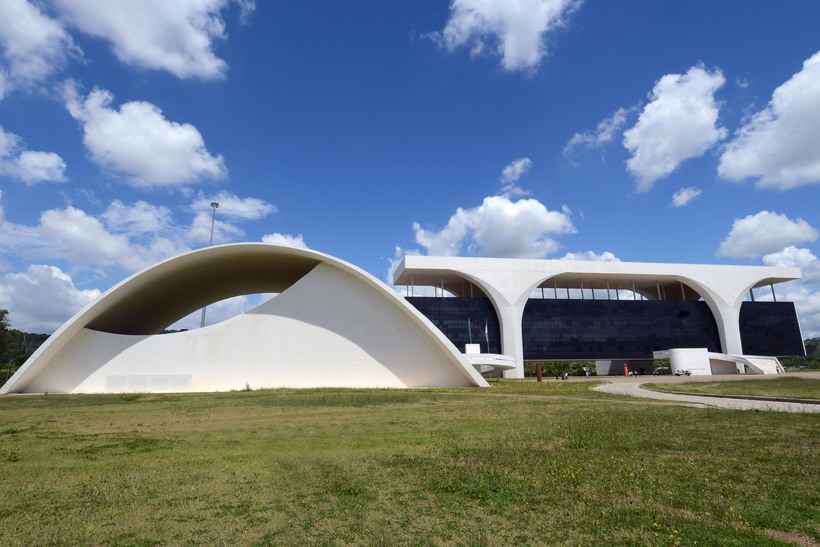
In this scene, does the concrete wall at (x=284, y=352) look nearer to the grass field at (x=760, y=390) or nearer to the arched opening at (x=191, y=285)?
the arched opening at (x=191, y=285)

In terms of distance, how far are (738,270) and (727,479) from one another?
58319 mm

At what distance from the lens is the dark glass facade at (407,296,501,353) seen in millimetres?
47344

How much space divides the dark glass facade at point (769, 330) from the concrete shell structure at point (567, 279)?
1.65 m

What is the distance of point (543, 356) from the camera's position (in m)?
48.4

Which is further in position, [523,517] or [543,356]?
[543,356]

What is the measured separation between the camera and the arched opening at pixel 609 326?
49.0 metres

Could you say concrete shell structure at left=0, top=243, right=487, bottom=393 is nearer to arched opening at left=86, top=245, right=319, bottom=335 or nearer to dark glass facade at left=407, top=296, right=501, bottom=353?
arched opening at left=86, top=245, right=319, bottom=335

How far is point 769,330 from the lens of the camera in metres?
53.8

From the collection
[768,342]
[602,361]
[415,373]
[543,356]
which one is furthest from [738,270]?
[415,373]

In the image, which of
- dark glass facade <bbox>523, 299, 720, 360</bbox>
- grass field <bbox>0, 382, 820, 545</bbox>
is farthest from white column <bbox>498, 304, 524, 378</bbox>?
grass field <bbox>0, 382, 820, 545</bbox>

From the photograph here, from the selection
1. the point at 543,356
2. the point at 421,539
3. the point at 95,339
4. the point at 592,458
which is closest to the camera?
the point at 421,539

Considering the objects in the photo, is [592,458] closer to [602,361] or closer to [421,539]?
[421,539]

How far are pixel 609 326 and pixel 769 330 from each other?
20.2 m

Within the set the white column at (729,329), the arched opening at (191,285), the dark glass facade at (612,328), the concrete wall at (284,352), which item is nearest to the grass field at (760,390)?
the concrete wall at (284,352)
